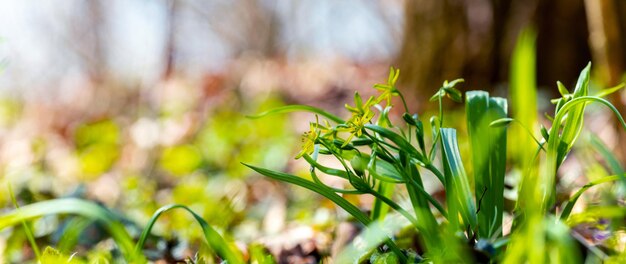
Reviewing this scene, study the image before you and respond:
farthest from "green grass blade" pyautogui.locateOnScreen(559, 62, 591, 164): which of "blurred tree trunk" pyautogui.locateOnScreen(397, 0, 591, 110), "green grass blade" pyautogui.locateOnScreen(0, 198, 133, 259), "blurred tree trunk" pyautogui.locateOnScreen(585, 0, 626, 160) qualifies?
"blurred tree trunk" pyautogui.locateOnScreen(397, 0, 591, 110)

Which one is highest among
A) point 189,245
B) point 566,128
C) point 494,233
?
point 566,128

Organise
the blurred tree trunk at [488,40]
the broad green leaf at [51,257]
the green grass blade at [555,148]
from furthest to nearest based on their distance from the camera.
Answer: the blurred tree trunk at [488,40] < the broad green leaf at [51,257] < the green grass blade at [555,148]

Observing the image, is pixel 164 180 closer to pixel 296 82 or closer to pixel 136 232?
pixel 136 232

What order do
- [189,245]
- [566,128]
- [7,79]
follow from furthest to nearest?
1. [7,79]
2. [189,245]
3. [566,128]

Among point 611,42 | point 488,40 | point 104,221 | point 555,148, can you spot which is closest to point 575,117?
point 555,148

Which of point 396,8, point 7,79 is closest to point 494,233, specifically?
point 396,8

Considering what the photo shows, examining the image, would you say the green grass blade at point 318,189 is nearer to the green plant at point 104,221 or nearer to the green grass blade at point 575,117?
the green plant at point 104,221

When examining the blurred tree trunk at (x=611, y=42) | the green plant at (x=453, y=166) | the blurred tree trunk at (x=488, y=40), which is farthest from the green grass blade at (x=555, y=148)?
the blurred tree trunk at (x=488, y=40)

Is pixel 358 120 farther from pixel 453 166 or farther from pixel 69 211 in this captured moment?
pixel 69 211
